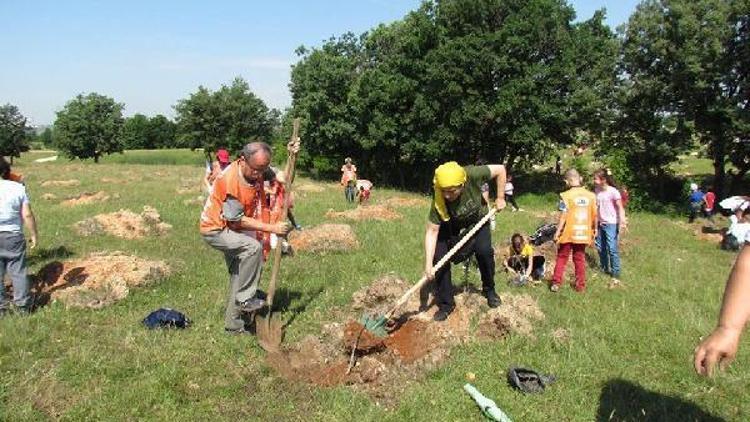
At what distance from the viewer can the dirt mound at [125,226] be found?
1225cm

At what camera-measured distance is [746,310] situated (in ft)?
8.69

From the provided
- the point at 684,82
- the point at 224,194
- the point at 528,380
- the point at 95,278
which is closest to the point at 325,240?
the point at 95,278

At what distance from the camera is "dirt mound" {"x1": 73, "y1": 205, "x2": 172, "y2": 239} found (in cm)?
1225

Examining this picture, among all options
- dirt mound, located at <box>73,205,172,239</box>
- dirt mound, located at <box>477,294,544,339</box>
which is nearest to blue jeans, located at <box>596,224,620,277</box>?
dirt mound, located at <box>477,294,544,339</box>

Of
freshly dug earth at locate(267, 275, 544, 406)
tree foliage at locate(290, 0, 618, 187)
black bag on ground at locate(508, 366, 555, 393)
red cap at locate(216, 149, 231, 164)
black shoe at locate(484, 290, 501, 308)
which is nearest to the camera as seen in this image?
black bag on ground at locate(508, 366, 555, 393)

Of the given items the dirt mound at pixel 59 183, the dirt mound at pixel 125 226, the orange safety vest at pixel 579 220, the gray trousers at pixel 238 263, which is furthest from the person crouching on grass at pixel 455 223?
the dirt mound at pixel 59 183

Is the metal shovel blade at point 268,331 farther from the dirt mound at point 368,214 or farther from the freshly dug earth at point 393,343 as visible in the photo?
the dirt mound at point 368,214

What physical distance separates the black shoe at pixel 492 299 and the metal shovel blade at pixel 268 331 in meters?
2.46

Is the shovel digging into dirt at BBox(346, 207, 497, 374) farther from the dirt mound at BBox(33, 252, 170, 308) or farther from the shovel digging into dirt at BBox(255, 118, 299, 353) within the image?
the dirt mound at BBox(33, 252, 170, 308)

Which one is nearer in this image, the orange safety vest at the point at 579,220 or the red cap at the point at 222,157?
the orange safety vest at the point at 579,220

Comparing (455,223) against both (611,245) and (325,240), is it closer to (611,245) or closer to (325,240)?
(611,245)

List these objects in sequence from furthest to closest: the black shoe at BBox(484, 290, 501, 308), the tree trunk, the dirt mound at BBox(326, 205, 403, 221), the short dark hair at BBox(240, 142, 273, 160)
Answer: the tree trunk, the dirt mound at BBox(326, 205, 403, 221), the black shoe at BBox(484, 290, 501, 308), the short dark hair at BBox(240, 142, 273, 160)

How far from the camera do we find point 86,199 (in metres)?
18.7

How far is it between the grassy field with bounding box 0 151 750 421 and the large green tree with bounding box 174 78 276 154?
49.4 m
